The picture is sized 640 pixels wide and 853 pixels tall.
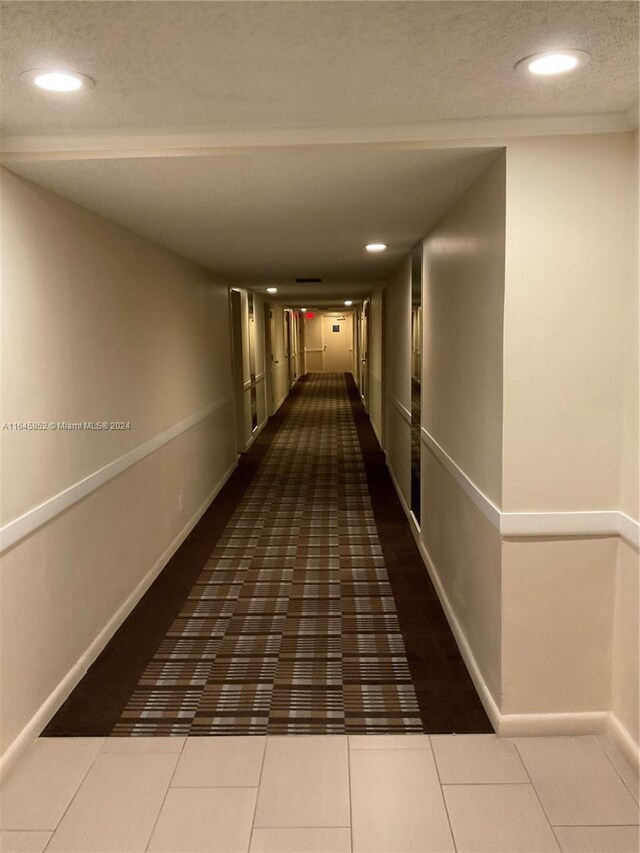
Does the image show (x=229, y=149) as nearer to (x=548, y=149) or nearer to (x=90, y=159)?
(x=90, y=159)

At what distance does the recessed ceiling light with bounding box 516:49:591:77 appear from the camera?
1.76 m

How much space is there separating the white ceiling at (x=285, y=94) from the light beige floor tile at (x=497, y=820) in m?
2.32

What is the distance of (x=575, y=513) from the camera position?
254 cm

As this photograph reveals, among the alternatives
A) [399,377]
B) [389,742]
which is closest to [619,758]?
[389,742]

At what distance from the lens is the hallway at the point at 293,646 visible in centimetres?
282

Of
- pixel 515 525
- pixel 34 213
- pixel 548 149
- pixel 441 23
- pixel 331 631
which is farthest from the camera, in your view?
pixel 331 631

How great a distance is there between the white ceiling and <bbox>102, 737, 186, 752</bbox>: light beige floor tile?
7.53ft

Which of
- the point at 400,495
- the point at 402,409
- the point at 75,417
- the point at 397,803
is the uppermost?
the point at 75,417

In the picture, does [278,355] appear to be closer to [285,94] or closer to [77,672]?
[77,672]

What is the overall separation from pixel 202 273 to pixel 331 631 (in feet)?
12.2

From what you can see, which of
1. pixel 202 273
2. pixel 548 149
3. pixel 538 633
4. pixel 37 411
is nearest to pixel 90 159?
pixel 37 411

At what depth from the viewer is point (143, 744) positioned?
2641mm

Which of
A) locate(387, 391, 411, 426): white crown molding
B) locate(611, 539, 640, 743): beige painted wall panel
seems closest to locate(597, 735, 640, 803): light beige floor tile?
locate(611, 539, 640, 743): beige painted wall panel

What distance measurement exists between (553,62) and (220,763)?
263cm
